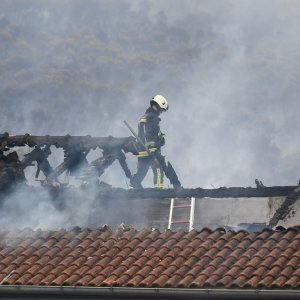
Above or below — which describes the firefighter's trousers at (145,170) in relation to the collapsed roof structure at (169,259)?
above

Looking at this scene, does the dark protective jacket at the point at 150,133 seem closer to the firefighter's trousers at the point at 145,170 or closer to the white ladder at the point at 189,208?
the firefighter's trousers at the point at 145,170

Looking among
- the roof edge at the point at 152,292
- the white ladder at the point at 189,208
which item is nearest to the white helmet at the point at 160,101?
the white ladder at the point at 189,208

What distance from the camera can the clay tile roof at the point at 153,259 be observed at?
560 inches

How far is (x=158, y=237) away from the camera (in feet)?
53.4

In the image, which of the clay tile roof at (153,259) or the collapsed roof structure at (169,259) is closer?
the collapsed roof structure at (169,259)

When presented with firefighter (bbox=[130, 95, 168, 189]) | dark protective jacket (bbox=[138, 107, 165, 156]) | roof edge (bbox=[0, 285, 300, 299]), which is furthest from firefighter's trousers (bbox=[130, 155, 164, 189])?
roof edge (bbox=[0, 285, 300, 299])

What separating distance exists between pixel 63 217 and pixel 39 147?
3641 millimetres

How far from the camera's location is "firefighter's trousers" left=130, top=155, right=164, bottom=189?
81.4ft

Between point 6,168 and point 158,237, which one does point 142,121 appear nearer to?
point 6,168

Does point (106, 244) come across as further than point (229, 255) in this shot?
Yes

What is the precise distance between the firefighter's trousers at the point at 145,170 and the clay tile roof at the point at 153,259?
7819 millimetres

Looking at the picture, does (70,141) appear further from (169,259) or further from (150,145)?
(169,259)

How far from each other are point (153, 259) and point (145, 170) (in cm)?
992

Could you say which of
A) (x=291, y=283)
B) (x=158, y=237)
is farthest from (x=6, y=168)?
(x=291, y=283)
